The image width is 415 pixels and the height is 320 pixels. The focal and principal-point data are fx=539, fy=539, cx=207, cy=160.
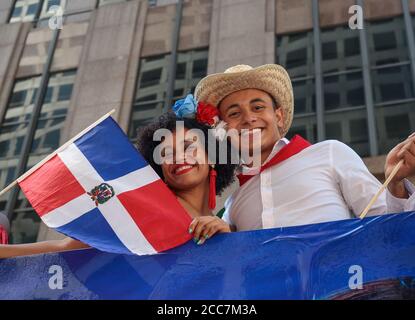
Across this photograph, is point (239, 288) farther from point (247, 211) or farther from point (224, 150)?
point (224, 150)

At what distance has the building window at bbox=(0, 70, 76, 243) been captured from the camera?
10781mm

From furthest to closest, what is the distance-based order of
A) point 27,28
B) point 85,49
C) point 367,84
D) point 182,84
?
point 27,28, point 85,49, point 182,84, point 367,84

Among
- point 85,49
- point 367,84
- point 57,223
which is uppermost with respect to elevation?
point 85,49

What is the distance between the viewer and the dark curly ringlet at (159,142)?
3822 mm

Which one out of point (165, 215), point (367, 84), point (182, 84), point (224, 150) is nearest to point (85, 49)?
point (182, 84)

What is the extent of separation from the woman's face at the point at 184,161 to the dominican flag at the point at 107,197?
23cm

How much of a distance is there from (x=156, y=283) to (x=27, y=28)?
11624 mm

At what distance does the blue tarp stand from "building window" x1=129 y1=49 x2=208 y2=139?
7.80 metres

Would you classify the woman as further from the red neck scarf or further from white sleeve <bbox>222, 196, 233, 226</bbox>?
the red neck scarf

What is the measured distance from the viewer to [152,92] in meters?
11.3

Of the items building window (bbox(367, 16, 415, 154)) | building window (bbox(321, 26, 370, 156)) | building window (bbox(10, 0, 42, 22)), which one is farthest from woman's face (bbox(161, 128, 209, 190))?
building window (bbox(10, 0, 42, 22))

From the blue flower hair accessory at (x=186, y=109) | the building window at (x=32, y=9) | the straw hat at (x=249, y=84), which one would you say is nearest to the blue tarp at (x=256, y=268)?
the blue flower hair accessory at (x=186, y=109)

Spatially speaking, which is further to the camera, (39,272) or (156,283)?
(39,272)

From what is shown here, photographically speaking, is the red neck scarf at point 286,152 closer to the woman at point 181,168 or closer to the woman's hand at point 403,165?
the woman at point 181,168
